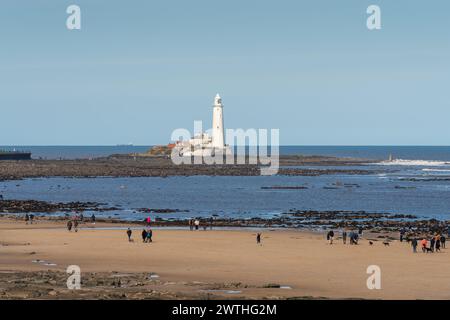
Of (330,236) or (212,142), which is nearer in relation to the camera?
(330,236)

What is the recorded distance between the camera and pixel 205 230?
173 ft

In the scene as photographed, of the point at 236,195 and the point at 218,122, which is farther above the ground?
the point at 218,122

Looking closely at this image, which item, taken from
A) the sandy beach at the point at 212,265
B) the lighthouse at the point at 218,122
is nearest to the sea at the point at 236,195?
the sandy beach at the point at 212,265

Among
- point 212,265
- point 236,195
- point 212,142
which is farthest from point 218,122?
point 212,265

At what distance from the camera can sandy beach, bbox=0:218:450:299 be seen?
2645cm

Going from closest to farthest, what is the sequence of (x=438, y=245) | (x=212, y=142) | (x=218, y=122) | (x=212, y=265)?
(x=212, y=265), (x=438, y=245), (x=218, y=122), (x=212, y=142)

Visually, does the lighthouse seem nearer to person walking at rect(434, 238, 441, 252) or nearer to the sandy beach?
the sandy beach

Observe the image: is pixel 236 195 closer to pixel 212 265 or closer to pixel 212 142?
pixel 212 265

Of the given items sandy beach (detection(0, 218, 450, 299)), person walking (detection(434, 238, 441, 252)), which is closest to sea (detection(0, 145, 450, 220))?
sandy beach (detection(0, 218, 450, 299))

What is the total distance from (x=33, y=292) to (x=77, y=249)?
16573 mm

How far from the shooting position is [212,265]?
115ft

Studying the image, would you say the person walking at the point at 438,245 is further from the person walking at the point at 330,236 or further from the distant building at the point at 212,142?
the distant building at the point at 212,142

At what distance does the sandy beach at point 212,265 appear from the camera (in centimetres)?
2645
